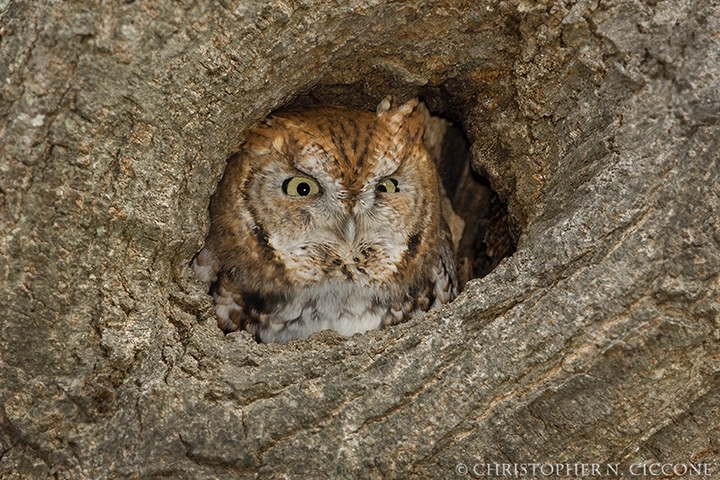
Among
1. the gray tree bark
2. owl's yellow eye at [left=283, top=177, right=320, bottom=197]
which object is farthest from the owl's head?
the gray tree bark

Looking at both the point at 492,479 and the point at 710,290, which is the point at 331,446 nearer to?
the point at 492,479

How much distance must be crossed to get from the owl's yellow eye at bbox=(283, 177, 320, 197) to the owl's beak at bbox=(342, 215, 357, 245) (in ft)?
0.45

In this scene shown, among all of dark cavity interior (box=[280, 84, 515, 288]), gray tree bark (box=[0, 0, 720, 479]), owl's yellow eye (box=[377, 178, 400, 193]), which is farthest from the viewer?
dark cavity interior (box=[280, 84, 515, 288])

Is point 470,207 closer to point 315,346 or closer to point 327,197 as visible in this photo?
point 327,197

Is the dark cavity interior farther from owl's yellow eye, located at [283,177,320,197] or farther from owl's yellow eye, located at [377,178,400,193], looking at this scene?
owl's yellow eye, located at [283,177,320,197]

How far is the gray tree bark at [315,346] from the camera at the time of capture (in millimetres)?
1692

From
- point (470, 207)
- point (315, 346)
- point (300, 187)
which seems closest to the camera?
point (315, 346)

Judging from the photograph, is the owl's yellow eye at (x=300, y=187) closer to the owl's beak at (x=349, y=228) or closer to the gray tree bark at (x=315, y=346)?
the owl's beak at (x=349, y=228)

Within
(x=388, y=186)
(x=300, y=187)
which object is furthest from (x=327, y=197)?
(x=388, y=186)

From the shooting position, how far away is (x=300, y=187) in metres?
2.36

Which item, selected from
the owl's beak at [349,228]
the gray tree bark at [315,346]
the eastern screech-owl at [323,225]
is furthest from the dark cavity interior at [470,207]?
the gray tree bark at [315,346]

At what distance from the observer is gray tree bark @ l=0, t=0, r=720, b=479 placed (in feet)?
5.55

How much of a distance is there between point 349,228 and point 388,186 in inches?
8.0

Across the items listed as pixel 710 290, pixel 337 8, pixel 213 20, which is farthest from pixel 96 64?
pixel 710 290
